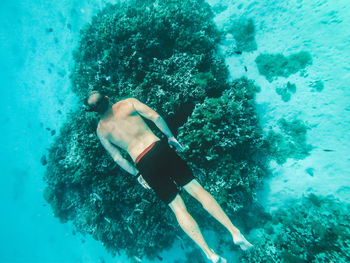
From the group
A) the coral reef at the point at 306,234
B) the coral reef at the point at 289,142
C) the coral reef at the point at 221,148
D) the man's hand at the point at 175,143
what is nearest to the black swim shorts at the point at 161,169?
the man's hand at the point at 175,143

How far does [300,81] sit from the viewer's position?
6.07m

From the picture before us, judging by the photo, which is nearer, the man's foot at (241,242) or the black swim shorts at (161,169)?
the man's foot at (241,242)

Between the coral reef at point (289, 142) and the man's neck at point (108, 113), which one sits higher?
the man's neck at point (108, 113)

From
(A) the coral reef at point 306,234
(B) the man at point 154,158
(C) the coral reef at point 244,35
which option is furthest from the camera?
(C) the coral reef at point 244,35

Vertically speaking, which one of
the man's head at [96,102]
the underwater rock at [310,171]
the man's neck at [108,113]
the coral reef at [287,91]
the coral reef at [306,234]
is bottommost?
the coral reef at [306,234]

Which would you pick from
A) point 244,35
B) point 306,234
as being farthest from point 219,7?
point 306,234

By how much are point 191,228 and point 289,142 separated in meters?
4.71

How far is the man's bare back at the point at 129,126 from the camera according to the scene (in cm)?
339

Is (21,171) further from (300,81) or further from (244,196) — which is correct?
(300,81)

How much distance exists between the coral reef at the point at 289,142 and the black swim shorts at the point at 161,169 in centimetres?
405

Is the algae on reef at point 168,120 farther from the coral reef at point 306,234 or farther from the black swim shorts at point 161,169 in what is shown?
the black swim shorts at point 161,169

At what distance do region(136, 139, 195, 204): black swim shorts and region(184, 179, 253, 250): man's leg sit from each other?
0.21 m

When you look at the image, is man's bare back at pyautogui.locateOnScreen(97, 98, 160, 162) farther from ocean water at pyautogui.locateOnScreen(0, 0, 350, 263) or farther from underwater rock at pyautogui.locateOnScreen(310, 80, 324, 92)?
underwater rock at pyautogui.locateOnScreen(310, 80, 324, 92)

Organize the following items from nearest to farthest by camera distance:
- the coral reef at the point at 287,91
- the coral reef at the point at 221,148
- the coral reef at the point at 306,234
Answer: the coral reef at the point at 306,234
the coral reef at the point at 221,148
the coral reef at the point at 287,91
